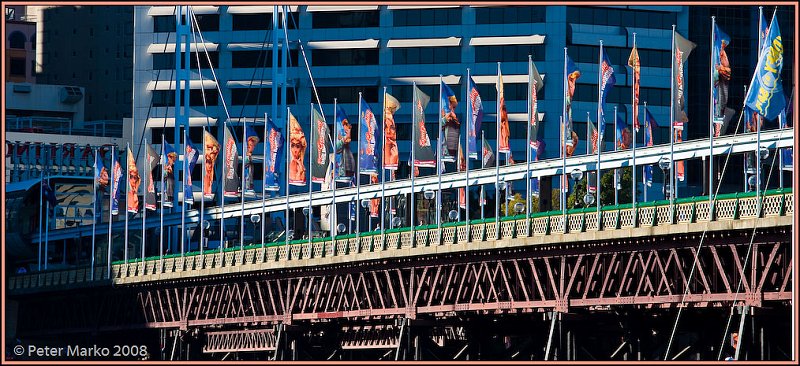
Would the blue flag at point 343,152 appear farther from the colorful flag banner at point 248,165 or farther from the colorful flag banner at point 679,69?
the colorful flag banner at point 679,69

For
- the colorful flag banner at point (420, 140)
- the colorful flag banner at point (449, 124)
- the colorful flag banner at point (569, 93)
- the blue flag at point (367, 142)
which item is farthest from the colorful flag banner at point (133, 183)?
the colorful flag banner at point (569, 93)

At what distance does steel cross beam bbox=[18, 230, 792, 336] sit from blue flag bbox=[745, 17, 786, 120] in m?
5.98

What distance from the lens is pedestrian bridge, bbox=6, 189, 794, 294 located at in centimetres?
9825

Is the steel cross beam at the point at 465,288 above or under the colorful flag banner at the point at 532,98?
under

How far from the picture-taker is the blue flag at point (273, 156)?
458 feet

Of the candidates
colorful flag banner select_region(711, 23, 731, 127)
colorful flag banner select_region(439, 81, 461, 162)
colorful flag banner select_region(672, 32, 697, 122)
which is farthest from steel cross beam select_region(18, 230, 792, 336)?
colorful flag banner select_region(672, 32, 697, 122)

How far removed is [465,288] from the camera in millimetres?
122562

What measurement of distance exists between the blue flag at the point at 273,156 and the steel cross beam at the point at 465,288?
6155 mm

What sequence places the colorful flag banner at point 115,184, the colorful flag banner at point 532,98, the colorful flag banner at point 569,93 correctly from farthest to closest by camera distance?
the colorful flag banner at point 115,184
the colorful flag banner at point 532,98
the colorful flag banner at point 569,93

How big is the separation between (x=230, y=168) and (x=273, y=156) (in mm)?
6223

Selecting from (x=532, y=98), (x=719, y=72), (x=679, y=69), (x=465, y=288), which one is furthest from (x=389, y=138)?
(x=719, y=72)

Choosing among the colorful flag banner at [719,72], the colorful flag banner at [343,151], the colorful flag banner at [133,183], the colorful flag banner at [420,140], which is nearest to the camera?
the colorful flag banner at [719,72]

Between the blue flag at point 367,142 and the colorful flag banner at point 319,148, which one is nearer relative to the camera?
the blue flag at point 367,142

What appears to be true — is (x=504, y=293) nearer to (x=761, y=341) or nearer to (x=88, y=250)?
(x=761, y=341)
